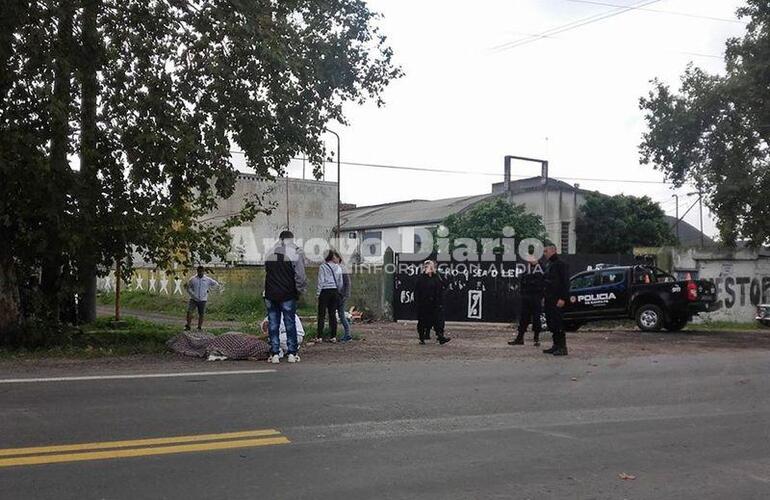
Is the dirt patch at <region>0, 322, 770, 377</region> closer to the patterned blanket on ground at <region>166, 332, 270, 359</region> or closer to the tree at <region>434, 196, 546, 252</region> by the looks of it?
the patterned blanket on ground at <region>166, 332, 270, 359</region>

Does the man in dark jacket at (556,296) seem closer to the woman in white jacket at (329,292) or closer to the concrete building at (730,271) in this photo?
the woman in white jacket at (329,292)

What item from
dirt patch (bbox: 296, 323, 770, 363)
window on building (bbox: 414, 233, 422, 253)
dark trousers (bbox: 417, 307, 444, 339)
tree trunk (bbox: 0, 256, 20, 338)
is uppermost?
window on building (bbox: 414, 233, 422, 253)

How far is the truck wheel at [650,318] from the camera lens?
64.5 feet

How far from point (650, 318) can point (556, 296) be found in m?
8.19

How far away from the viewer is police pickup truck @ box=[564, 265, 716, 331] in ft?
63.7

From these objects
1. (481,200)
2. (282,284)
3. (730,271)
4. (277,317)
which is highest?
(481,200)

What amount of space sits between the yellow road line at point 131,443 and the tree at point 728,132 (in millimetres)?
18393

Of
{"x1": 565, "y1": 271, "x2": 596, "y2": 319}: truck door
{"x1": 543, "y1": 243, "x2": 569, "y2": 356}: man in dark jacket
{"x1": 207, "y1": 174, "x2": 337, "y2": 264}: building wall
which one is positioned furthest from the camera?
{"x1": 207, "y1": 174, "x2": 337, "y2": 264}: building wall

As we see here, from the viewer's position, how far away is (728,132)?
→ 21.8 metres

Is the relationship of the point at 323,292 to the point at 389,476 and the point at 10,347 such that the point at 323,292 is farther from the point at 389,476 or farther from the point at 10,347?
the point at 389,476

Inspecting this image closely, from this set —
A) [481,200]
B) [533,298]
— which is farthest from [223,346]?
[481,200]

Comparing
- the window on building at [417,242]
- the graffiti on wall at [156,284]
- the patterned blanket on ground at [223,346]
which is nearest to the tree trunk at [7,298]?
the patterned blanket on ground at [223,346]

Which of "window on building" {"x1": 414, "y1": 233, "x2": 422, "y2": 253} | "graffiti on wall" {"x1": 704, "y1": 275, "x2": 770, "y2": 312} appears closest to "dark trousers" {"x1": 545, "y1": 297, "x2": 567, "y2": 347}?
"graffiti on wall" {"x1": 704, "y1": 275, "x2": 770, "y2": 312}

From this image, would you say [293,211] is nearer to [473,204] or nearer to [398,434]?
[473,204]
